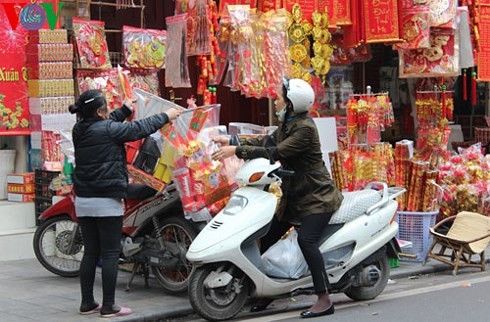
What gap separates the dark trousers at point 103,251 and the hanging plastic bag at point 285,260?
1.22m

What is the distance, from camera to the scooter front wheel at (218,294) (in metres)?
6.53

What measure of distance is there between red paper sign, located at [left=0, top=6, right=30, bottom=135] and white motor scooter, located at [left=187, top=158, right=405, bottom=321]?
3.50 m

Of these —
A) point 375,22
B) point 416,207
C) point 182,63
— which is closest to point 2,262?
point 182,63

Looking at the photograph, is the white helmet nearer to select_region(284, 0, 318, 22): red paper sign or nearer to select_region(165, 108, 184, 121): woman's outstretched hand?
select_region(165, 108, 184, 121): woman's outstretched hand

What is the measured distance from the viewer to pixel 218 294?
6629mm

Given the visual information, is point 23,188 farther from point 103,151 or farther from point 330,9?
point 330,9

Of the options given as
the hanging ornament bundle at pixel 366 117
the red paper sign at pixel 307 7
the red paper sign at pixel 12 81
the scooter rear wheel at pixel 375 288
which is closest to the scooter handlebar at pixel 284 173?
the scooter rear wheel at pixel 375 288

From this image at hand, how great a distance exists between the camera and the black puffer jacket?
21.7ft

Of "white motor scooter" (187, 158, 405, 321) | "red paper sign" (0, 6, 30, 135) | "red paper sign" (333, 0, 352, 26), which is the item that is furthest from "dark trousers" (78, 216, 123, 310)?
"red paper sign" (333, 0, 352, 26)

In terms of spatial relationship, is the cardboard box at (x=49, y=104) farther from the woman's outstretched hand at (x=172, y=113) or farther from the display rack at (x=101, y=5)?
the woman's outstretched hand at (x=172, y=113)

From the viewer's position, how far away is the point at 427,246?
A: 366 inches

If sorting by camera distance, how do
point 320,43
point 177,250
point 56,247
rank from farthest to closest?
point 320,43 < point 56,247 < point 177,250

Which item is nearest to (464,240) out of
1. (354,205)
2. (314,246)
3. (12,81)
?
(354,205)

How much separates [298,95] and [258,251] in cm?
132
